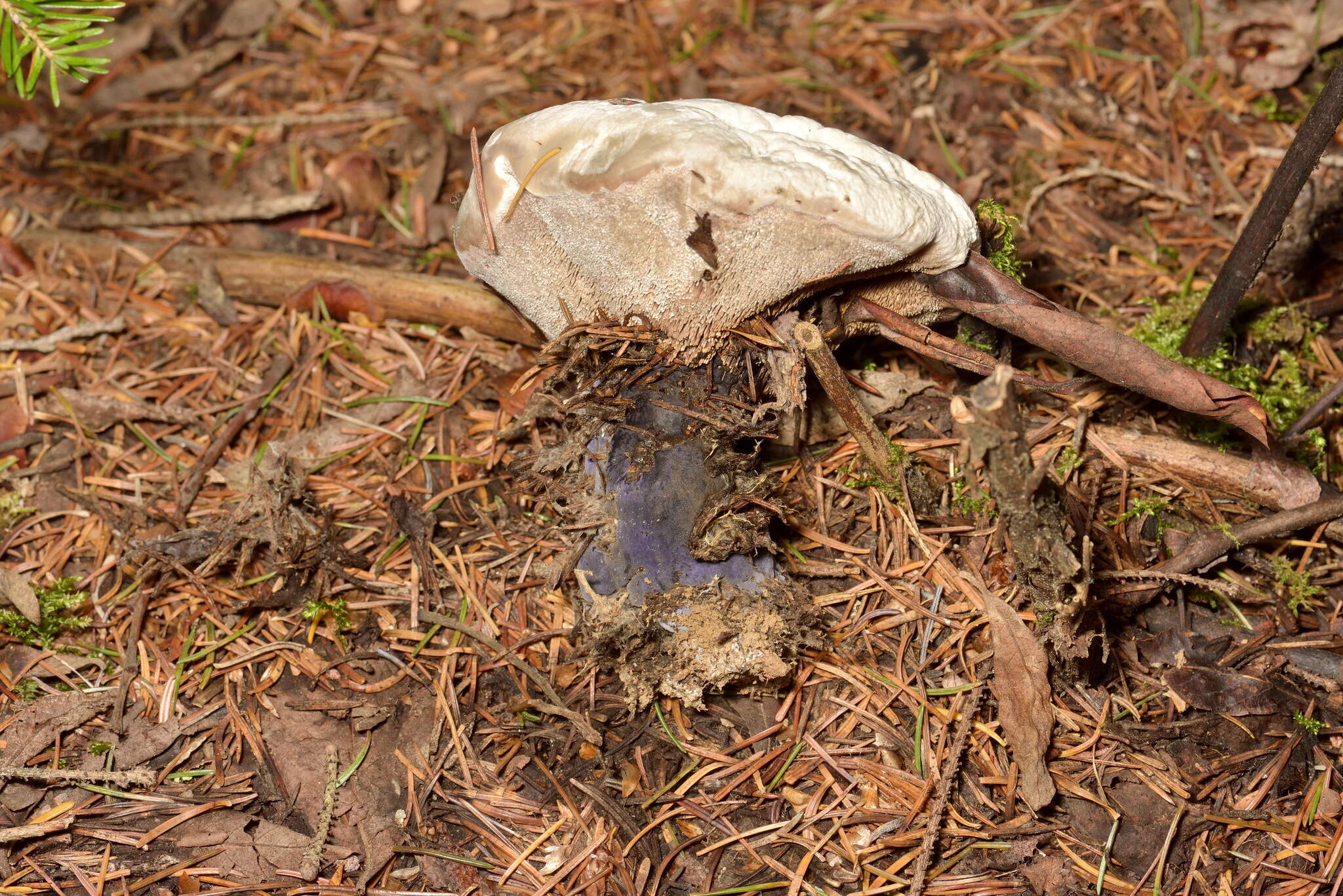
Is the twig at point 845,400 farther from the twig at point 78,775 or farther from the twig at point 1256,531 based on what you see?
the twig at point 78,775

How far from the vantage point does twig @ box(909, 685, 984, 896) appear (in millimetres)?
2035

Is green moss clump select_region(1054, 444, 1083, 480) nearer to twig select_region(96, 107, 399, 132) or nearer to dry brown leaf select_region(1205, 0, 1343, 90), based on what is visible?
dry brown leaf select_region(1205, 0, 1343, 90)

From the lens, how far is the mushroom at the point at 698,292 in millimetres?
1989

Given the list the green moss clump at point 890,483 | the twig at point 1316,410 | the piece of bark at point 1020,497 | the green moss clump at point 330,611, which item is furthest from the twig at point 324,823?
the twig at point 1316,410

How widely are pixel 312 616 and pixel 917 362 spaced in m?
1.95

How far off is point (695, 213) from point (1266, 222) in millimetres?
1587

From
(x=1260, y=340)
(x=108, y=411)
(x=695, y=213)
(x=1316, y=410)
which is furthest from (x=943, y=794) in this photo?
(x=108, y=411)

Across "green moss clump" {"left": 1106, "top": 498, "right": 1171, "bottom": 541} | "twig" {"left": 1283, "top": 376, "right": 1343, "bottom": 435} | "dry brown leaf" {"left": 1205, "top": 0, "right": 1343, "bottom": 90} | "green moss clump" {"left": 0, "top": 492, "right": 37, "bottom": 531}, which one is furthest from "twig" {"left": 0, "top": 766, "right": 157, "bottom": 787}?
"dry brown leaf" {"left": 1205, "top": 0, "right": 1343, "bottom": 90}

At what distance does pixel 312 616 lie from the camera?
2486mm

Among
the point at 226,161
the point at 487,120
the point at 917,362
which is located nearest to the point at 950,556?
the point at 917,362

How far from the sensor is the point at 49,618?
100 inches

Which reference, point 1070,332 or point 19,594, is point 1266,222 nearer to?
point 1070,332

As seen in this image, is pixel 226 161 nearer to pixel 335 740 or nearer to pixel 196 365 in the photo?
pixel 196 365

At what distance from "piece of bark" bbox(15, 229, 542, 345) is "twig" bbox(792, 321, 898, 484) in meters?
0.95
